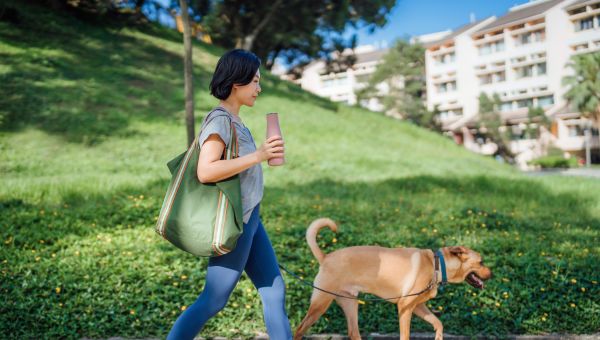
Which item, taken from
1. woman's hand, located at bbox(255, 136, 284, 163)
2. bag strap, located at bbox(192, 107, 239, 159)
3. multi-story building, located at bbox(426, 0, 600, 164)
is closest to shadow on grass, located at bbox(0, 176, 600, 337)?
bag strap, located at bbox(192, 107, 239, 159)

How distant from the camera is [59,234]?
19.7 ft

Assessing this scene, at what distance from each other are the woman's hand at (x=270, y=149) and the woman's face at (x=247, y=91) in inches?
14.0

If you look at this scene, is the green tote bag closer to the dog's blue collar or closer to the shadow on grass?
the dog's blue collar

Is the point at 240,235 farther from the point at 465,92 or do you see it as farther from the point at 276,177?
the point at 465,92

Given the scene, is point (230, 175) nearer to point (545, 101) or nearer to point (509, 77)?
point (545, 101)

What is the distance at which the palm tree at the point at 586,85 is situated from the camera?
96.0 ft

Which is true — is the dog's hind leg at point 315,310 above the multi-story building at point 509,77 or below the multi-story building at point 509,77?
below

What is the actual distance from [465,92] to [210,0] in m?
42.5

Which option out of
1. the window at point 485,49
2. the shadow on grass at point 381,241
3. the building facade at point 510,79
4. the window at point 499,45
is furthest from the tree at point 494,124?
the shadow on grass at point 381,241

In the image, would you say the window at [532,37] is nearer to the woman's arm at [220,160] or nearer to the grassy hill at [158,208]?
the grassy hill at [158,208]

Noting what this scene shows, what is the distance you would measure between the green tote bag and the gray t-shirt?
4cm

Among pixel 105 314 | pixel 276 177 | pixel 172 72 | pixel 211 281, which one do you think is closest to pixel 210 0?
pixel 172 72

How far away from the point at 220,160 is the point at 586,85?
35572mm

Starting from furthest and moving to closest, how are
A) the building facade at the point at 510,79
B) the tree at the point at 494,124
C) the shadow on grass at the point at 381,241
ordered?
the tree at the point at 494,124
the building facade at the point at 510,79
the shadow on grass at the point at 381,241
